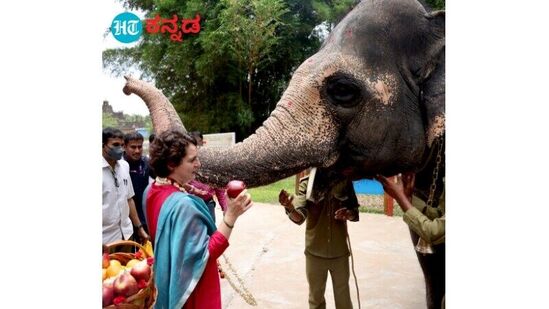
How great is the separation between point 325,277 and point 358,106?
1.78 ft

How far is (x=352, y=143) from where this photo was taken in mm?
1398

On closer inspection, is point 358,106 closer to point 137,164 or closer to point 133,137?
point 133,137

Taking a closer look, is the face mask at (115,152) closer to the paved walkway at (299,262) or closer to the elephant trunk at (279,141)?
the elephant trunk at (279,141)

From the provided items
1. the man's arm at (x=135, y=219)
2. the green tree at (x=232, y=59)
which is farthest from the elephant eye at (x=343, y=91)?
the man's arm at (x=135, y=219)

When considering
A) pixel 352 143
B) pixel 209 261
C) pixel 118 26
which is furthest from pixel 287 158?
pixel 118 26

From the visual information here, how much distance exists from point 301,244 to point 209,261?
2.15 feet

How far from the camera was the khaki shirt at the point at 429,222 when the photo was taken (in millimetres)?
1286

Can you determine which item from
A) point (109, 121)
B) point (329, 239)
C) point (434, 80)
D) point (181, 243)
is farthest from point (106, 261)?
point (434, 80)

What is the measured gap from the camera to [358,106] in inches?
54.4

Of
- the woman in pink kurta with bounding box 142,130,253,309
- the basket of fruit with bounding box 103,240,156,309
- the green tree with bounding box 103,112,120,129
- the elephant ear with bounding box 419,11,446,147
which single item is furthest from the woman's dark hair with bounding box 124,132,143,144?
the elephant ear with bounding box 419,11,446,147

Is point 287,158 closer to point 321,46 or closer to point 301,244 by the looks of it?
point 321,46

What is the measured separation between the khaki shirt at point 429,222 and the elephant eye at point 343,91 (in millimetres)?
316

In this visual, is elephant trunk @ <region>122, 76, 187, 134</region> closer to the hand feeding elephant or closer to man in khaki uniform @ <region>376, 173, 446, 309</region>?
the hand feeding elephant

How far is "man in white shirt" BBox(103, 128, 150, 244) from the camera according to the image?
143 cm
